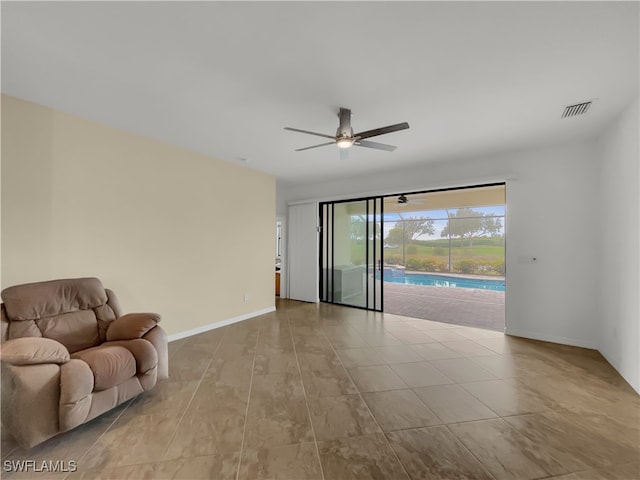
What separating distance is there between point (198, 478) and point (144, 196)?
302 cm

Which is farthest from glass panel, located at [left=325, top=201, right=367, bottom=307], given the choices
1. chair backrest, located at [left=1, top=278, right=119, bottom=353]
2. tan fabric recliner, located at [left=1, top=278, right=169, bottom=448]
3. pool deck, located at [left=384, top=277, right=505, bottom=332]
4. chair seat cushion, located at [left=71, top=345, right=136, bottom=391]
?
chair seat cushion, located at [left=71, top=345, right=136, bottom=391]

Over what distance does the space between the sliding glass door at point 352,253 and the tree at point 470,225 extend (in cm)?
595

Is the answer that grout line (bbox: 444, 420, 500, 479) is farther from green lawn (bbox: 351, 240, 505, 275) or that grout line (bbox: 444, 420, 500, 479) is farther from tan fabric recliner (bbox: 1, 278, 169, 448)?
green lawn (bbox: 351, 240, 505, 275)

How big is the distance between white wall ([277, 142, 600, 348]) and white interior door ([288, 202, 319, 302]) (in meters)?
3.09

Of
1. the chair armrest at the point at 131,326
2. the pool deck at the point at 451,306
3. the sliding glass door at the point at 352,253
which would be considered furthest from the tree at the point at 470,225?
the chair armrest at the point at 131,326

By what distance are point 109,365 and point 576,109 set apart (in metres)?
4.69

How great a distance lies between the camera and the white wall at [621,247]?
2.40 meters

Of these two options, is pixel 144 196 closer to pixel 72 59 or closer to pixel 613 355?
pixel 72 59

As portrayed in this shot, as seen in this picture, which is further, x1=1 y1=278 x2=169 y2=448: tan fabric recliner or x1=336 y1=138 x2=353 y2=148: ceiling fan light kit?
x1=336 y1=138 x2=353 y2=148: ceiling fan light kit

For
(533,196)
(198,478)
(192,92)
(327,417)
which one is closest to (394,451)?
(327,417)

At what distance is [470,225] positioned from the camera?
10023mm

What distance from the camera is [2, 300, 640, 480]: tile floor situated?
155 centimetres

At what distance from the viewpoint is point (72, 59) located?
6.28 ft

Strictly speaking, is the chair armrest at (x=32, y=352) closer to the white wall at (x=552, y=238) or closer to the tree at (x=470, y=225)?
the white wall at (x=552, y=238)
